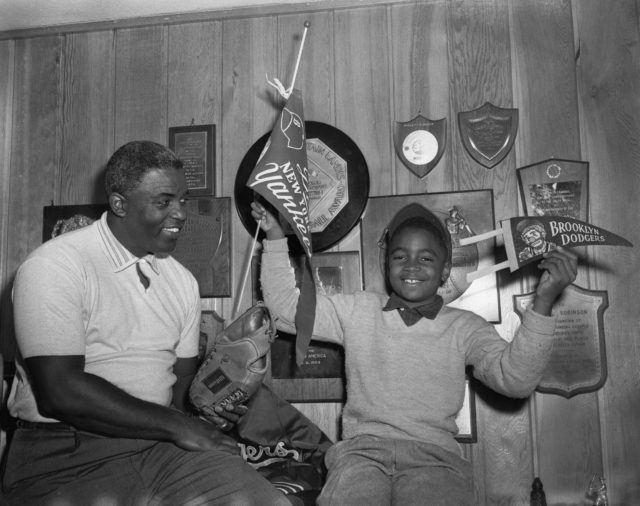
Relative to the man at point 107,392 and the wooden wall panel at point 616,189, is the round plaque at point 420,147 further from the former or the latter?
the man at point 107,392

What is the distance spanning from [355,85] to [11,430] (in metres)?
1.89

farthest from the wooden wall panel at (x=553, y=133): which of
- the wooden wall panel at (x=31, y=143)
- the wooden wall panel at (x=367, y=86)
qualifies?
the wooden wall panel at (x=31, y=143)

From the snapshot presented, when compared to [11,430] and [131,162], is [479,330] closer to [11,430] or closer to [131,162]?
[131,162]

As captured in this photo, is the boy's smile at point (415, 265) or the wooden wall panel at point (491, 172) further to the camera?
the wooden wall panel at point (491, 172)

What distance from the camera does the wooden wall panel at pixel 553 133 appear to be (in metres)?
2.32

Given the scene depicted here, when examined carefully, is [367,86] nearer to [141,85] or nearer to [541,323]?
[141,85]

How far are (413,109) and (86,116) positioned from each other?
1401 millimetres

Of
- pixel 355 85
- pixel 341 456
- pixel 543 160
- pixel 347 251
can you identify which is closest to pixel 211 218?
pixel 347 251

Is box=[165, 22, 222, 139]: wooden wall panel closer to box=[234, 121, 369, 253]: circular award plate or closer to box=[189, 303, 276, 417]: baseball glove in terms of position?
box=[234, 121, 369, 253]: circular award plate

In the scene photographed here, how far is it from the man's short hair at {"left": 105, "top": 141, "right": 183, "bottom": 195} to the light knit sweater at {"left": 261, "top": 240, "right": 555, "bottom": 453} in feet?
1.40

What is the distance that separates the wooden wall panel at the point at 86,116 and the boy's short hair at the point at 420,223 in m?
1.30

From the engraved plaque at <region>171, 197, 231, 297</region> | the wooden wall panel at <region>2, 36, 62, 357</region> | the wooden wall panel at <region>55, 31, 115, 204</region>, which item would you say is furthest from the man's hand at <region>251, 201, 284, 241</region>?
the wooden wall panel at <region>2, 36, 62, 357</region>

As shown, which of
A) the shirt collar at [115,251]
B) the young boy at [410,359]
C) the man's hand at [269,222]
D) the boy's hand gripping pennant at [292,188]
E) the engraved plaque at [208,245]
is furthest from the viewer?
the engraved plaque at [208,245]

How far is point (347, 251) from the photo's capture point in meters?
2.52
